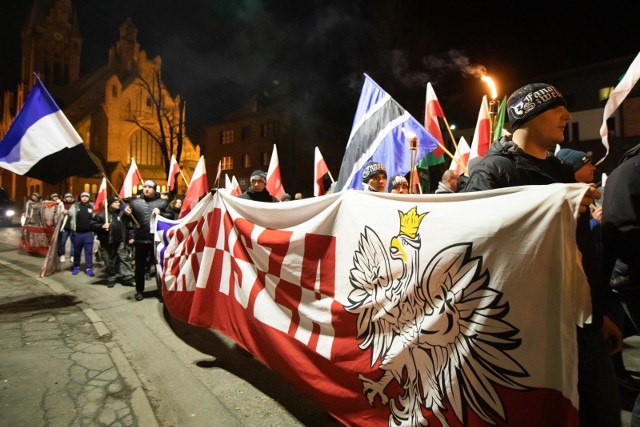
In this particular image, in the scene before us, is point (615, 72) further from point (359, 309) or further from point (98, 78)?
point (98, 78)

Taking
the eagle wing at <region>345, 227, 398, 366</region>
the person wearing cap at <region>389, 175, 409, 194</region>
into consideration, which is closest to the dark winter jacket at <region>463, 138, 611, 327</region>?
the eagle wing at <region>345, 227, 398, 366</region>

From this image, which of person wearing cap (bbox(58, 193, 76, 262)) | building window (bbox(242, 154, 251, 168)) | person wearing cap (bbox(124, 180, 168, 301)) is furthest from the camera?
building window (bbox(242, 154, 251, 168))

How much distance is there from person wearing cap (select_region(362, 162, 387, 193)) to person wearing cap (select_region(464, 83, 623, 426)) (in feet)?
8.46

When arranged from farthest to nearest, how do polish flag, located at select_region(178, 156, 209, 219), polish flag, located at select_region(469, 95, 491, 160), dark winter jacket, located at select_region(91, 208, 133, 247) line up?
dark winter jacket, located at select_region(91, 208, 133, 247)
polish flag, located at select_region(178, 156, 209, 219)
polish flag, located at select_region(469, 95, 491, 160)

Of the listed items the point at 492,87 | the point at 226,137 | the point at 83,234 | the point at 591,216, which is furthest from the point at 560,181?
the point at 226,137

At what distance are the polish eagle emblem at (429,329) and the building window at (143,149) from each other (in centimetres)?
5692

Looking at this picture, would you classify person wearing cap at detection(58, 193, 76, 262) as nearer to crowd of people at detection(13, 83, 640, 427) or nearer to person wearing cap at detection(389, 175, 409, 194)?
person wearing cap at detection(389, 175, 409, 194)

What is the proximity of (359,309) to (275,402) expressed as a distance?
4.71 ft

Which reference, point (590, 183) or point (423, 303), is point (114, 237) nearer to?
point (423, 303)

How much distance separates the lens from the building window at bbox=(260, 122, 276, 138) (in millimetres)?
40031

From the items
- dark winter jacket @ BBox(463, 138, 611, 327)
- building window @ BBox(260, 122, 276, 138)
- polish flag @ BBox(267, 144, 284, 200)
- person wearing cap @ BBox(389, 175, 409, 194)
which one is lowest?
dark winter jacket @ BBox(463, 138, 611, 327)

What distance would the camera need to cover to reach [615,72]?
73.9ft

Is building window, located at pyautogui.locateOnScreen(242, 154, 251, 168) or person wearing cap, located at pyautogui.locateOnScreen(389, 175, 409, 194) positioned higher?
building window, located at pyautogui.locateOnScreen(242, 154, 251, 168)

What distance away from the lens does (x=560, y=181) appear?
2057 millimetres
